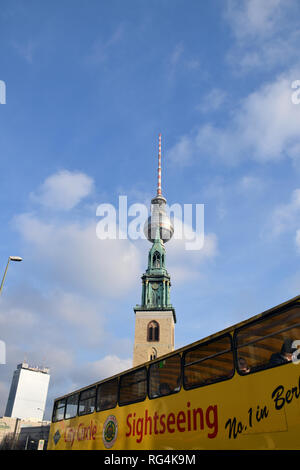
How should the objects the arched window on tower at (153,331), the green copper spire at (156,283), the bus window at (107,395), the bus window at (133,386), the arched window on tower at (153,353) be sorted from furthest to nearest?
the green copper spire at (156,283)
the arched window on tower at (153,331)
the arched window on tower at (153,353)
the bus window at (107,395)
the bus window at (133,386)

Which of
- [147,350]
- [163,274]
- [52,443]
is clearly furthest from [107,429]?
[163,274]

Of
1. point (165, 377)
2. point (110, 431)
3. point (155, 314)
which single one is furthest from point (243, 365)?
point (155, 314)

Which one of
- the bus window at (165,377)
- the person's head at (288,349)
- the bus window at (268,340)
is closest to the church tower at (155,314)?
the bus window at (165,377)

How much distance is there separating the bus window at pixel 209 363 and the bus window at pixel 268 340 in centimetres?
31

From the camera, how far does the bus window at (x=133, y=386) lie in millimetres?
9466

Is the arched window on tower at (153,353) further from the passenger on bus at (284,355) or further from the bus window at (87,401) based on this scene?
the passenger on bus at (284,355)

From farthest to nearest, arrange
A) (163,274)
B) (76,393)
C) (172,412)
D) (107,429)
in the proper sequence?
(163,274) → (76,393) → (107,429) → (172,412)

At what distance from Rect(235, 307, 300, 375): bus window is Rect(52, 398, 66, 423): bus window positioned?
9.74 m

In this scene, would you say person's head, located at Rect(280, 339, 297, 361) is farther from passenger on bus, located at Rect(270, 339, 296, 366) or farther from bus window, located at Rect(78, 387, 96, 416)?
bus window, located at Rect(78, 387, 96, 416)

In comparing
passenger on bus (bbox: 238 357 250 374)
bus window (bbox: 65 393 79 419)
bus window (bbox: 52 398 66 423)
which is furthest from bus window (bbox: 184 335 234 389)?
bus window (bbox: 52 398 66 423)

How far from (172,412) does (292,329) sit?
12.3 feet

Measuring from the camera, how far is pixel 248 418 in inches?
250

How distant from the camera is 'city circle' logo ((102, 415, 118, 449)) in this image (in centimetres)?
1005
